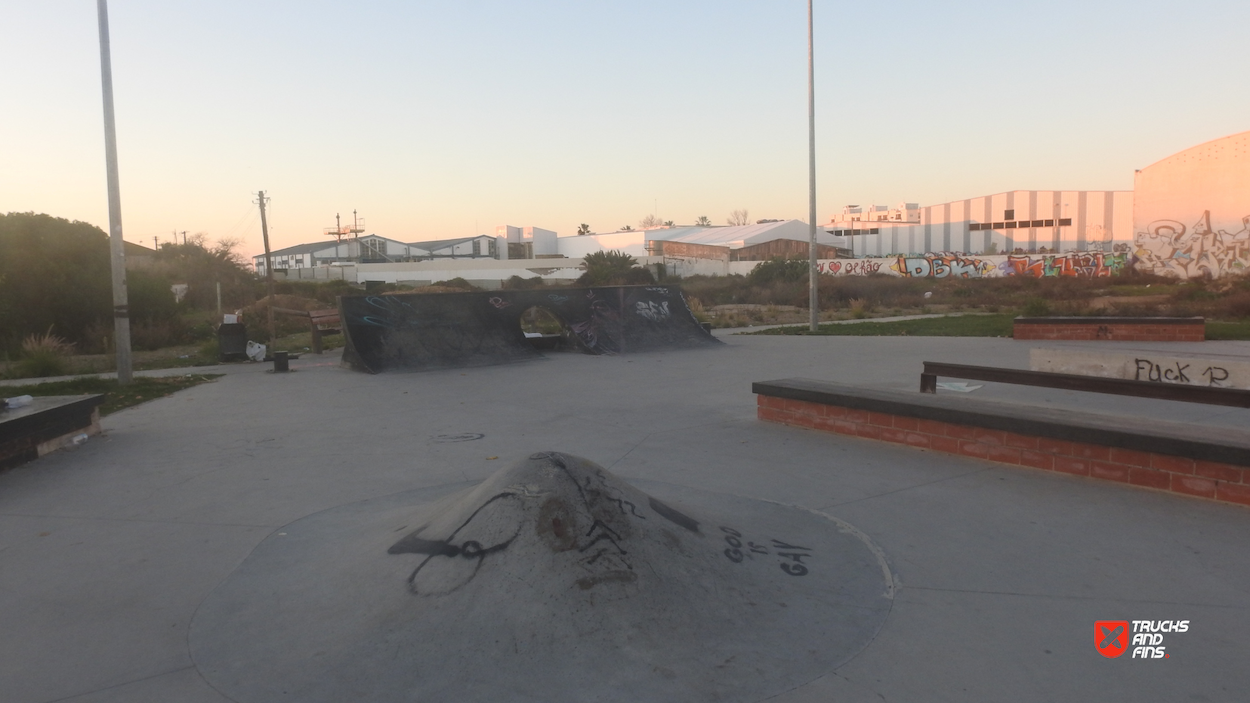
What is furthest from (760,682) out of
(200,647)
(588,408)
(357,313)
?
(357,313)

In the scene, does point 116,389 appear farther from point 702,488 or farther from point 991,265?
point 991,265

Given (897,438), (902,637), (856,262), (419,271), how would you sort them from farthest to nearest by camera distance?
(419,271) → (856,262) → (897,438) → (902,637)

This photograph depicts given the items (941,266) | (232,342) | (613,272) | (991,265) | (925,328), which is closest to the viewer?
(232,342)

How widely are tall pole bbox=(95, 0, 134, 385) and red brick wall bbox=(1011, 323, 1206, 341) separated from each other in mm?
15699

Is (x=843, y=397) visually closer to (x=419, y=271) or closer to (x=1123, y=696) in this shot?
(x=1123, y=696)

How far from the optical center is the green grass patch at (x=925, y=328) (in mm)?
17109

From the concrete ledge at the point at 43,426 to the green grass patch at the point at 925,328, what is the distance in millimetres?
14470

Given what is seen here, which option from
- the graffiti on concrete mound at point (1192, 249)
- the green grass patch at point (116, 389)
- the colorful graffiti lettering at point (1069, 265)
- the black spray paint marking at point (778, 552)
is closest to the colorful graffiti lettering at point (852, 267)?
the colorful graffiti lettering at point (1069, 265)

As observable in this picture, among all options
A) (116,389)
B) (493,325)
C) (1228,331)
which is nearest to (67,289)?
(116,389)

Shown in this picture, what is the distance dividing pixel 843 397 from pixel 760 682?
4.39m

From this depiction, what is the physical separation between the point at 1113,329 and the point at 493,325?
12.1 m

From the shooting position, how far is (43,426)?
6.89 meters

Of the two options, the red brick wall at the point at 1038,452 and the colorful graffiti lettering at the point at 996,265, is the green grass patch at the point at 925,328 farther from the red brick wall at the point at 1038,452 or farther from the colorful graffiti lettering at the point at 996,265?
the colorful graffiti lettering at the point at 996,265

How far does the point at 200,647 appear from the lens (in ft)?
10.7
